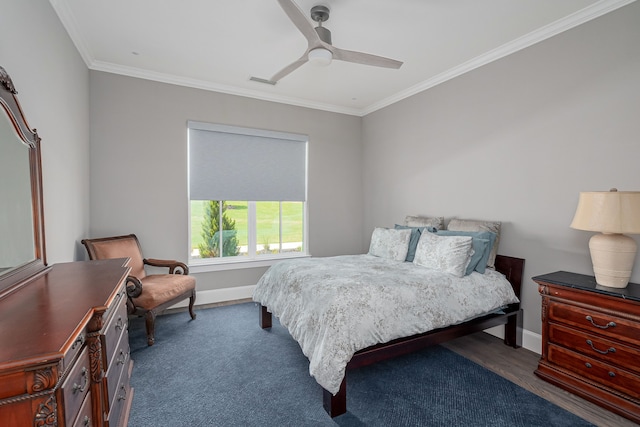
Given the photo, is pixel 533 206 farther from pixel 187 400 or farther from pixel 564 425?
pixel 187 400

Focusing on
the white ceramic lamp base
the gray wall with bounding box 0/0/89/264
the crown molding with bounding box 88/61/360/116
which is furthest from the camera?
the crown molding with bounding box 88/61/360/116

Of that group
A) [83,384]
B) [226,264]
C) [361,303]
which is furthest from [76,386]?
[226,264]

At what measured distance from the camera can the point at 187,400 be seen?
2186mm

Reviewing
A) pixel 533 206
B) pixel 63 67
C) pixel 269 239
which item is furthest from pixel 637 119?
pixel 63 67

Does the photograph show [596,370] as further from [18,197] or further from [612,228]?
[18,197]

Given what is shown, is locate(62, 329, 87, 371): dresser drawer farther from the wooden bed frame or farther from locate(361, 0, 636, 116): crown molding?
locate(361, 0, 636, 116): crown molding

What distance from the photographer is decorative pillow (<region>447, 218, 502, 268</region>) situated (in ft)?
10.2

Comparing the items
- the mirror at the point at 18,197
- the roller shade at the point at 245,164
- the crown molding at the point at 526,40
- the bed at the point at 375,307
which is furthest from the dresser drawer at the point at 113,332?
the crown molding at the point at 526,40

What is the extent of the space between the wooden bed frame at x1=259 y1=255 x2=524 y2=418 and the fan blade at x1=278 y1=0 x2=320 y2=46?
223 centimetres

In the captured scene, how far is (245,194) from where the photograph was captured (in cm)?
433

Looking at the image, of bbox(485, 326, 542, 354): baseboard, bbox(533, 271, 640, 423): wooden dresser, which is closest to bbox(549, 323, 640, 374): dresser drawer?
bbox(533, 271, 640, 423): wooden dresser

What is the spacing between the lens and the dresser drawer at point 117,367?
1454mm

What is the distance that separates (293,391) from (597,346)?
2144 mm

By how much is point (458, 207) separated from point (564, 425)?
86.8 inches
